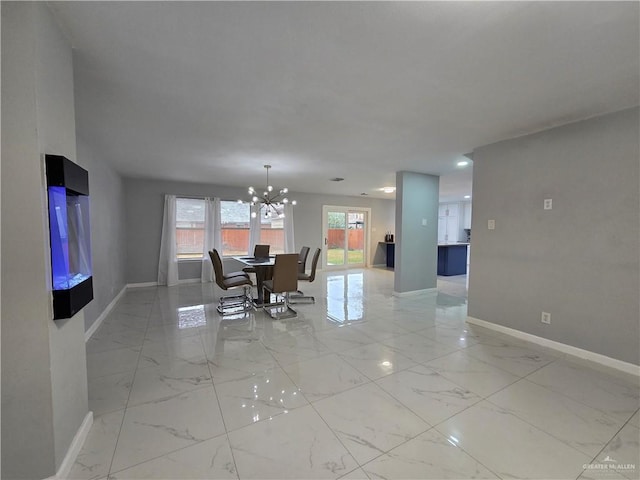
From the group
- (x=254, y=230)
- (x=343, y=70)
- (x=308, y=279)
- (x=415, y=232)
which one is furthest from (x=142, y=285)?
(x=343, y=70)

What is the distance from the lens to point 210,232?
6.43m

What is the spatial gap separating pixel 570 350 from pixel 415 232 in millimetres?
2853

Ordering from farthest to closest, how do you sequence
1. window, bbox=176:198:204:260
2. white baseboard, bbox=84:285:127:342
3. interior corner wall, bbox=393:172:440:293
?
window, bbox=176:198:204:260 < interior corner wall, bbox=393:172:440:293 < white baseboard, bbox=84:285:127:342

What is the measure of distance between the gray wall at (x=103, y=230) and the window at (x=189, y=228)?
118cm

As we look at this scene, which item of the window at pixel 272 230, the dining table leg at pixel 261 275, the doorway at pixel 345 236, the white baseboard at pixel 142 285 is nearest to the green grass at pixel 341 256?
the doorway at pixel 345 236

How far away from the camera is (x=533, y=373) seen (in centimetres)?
239

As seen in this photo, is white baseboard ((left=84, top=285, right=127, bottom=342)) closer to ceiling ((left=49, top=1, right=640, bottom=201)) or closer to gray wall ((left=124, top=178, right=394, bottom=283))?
gray wall ((left=124, top=178, right=394, bottom=283))

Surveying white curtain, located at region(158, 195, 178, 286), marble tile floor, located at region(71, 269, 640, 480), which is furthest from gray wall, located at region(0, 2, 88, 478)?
white curtain, located at region(158, 195, 178, 286)

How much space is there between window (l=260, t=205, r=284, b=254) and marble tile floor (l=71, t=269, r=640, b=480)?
4.02 metres

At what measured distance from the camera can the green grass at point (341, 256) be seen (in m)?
8.38

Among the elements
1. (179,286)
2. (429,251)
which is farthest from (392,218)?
(179,286)

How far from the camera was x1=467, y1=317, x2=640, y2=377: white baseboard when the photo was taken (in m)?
2.41

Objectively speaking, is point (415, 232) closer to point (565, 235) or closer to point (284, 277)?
point (565, 235)

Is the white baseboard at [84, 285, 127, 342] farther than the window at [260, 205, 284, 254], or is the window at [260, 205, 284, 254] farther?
the window at [260, 205, 284, 254]
